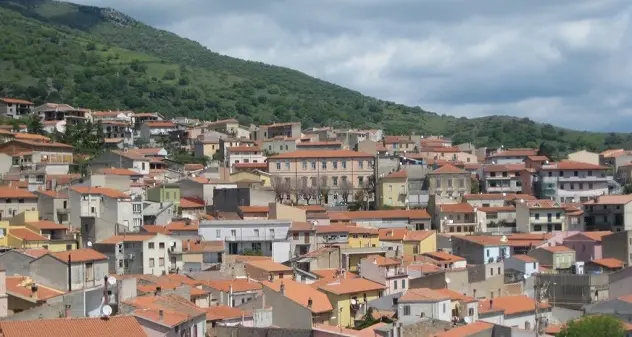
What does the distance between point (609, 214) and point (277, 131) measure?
160ft

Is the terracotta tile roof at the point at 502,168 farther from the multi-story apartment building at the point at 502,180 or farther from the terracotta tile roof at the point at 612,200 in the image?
the terracotta tile roof at the point at 612,200

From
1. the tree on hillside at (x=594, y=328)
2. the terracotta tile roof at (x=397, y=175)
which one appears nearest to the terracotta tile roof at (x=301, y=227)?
the terracotta tile roof at (x=397, y=175)

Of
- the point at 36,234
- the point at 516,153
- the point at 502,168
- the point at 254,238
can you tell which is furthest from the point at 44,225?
the point at 516,153

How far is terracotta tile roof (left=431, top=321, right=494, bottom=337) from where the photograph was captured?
39312 mm

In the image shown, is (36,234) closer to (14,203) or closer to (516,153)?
(14,203)

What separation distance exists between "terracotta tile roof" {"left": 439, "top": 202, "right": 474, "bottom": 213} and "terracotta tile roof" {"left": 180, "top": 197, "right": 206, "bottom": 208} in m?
16.9

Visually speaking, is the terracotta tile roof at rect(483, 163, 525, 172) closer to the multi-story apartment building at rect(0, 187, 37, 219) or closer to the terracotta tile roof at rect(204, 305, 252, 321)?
the multi-story apartment building at rect(0, 187, 37, 219)

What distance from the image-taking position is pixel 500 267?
59156 mm

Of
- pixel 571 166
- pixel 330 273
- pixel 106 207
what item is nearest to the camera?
pixel 330 273

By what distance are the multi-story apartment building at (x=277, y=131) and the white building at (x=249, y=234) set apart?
5171cm

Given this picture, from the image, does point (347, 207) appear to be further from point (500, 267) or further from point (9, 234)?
point (9, 234)

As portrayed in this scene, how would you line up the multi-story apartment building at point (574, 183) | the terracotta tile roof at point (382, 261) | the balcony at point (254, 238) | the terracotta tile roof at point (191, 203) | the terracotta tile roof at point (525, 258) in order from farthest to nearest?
the multi-story apartment building at point (574, 183) < the terracotta tile roof at point (191, 203) < the balcony at point (254, 238) < the terracotta tile roof at point (525, 258) < the terracotta tile roof at point (382, 261)

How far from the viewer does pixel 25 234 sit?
56.3 meters

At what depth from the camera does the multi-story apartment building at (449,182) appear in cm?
8631
